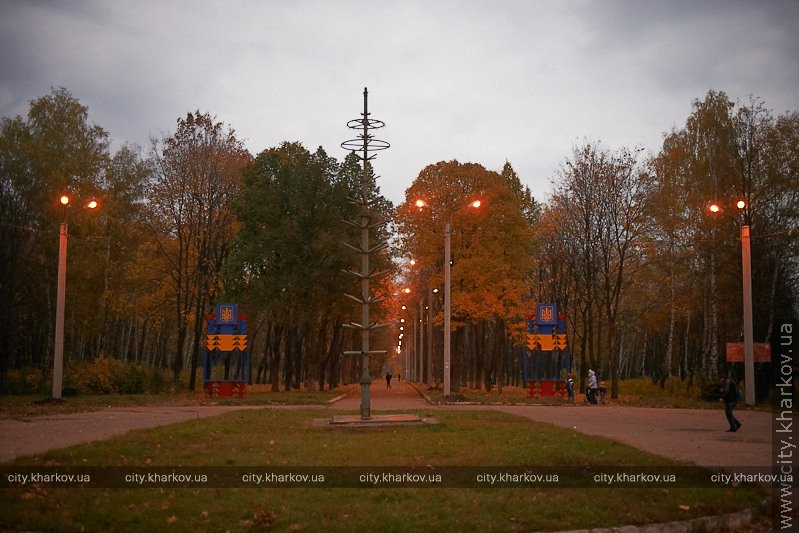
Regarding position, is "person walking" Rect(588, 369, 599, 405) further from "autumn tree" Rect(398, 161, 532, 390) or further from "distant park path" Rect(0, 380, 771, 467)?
"autumn tree" Rect(398, 161, 532, 390)

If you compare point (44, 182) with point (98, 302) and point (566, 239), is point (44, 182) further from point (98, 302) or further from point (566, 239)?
point (566, 239)

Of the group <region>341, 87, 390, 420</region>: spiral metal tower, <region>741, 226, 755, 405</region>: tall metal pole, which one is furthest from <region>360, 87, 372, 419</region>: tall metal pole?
<region>741, 226, 755, 405</region>: tall metal pole

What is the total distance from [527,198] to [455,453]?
152 feet

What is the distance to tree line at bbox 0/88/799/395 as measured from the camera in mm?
39656

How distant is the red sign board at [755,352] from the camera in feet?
99.5

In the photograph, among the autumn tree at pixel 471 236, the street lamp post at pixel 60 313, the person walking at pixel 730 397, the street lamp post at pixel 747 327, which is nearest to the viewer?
the person walking at pixel 730 397

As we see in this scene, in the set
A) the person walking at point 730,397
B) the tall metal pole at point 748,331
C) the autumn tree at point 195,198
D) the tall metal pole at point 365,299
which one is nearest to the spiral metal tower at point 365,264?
the tall metal pole at point 365,299

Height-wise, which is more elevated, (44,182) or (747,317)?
(44,182)

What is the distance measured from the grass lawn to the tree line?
2646 centimetres

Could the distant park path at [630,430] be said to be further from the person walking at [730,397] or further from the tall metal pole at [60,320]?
the tall metal pole at [60,320]

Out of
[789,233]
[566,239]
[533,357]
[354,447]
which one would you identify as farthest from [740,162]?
[354,447]

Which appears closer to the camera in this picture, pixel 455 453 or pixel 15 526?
pixel 15 526

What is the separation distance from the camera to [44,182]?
42188 millimetres

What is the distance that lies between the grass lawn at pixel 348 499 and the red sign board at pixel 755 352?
19.7m
